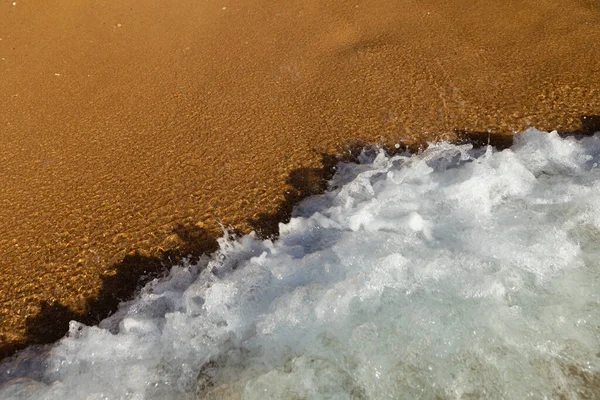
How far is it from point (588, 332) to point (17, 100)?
138 inches

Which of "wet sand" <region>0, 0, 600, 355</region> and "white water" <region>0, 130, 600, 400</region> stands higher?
"wet sand" <region>0, 0, 600, 355</region>

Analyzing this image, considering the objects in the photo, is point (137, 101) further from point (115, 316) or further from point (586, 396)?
point (586, 396)

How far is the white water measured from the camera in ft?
5.62

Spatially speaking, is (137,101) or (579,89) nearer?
(579,89)

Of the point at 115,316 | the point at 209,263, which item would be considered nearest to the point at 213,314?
the point at 209,263

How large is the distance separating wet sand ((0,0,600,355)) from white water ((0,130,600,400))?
202 millimetres

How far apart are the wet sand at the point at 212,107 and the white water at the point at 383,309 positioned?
0.66ft

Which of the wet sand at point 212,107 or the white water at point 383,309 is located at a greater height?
the wet sand at point 212,107

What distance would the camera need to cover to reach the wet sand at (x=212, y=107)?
2.28 m

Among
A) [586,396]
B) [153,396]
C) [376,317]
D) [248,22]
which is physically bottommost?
[586,396]

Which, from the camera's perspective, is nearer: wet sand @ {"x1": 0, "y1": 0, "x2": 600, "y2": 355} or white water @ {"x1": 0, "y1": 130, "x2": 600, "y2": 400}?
white water @ {"x1": 0, "y1": 130, "x2": 600, "y2": 400}

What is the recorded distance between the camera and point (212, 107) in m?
3.04

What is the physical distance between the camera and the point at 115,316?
6.56ft

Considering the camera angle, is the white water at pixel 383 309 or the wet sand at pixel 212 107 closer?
the white water at pixel 383 309
